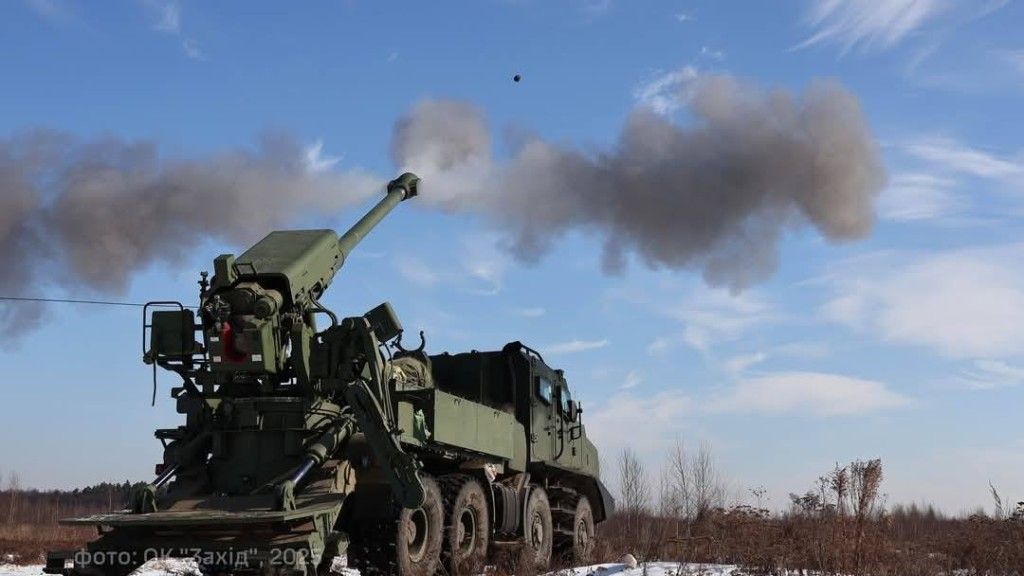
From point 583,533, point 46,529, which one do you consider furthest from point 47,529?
point 583,533

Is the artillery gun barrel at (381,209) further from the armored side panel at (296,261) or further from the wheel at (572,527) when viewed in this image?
the wheel at (572,527)

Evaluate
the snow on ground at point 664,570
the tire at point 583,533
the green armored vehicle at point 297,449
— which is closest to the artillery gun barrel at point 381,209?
the green armored vehicle at point 297,449

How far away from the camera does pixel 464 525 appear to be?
1289 cm

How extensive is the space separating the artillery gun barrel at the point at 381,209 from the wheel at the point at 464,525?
9.61 feet

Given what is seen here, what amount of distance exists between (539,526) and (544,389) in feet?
6.69

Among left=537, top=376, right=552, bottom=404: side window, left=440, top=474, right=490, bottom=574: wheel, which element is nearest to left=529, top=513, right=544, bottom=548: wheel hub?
left=537, top=376, right=552, bottom=404: side window

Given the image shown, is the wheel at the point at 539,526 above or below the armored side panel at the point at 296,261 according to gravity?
below

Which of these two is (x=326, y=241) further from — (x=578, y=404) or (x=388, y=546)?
(x=578, y=404)

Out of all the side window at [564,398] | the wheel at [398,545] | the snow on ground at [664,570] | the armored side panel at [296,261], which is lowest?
the snow on ground at [664,570]

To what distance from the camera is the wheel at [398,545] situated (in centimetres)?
1112

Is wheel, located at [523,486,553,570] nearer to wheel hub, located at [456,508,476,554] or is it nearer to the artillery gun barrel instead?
wheel hub, located at [456,508,476,554]

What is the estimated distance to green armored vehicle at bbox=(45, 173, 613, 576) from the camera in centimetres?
1020

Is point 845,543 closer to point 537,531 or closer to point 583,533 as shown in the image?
point 537,531

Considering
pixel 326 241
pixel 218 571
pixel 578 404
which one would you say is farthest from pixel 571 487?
pixel 218 571
